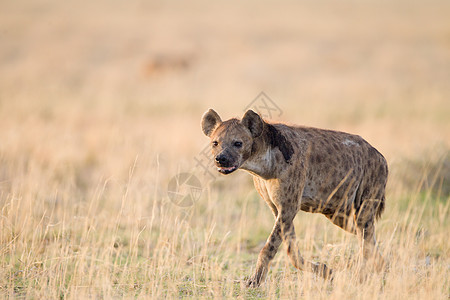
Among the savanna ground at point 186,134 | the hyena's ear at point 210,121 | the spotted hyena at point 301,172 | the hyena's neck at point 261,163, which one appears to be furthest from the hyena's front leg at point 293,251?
the hyena's ear at point 210,121

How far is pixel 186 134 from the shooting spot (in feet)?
45.5

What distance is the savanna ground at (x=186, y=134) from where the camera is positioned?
5.84 metres

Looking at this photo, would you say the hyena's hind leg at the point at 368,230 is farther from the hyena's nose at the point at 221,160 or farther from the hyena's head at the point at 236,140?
the hyena's nose at the point at 221,160

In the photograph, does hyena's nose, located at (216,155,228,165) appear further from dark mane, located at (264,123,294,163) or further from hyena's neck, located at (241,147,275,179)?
dark mane, located at (264,123,294,163)

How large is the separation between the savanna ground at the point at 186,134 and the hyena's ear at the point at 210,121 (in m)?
1.13

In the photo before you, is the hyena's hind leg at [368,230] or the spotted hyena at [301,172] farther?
the hyena's hind leg at [368,230]

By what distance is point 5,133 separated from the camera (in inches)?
486

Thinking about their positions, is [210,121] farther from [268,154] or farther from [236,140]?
[268,154]

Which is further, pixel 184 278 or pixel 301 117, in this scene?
pixel 301 117

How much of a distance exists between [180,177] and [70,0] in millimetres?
39959

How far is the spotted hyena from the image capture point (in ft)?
17.4

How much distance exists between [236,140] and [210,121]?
48 cm

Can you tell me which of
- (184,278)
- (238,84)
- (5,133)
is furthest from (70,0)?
(184,278)

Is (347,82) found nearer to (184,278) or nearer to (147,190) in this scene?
(147,190)
